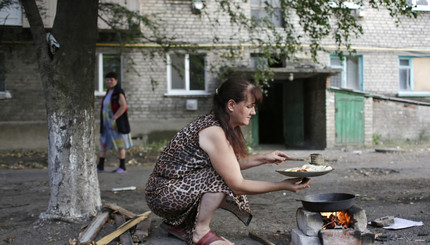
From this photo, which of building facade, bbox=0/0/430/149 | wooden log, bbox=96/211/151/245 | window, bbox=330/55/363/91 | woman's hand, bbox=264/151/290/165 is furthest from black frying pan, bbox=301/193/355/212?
window, bbox=330/55/363/91

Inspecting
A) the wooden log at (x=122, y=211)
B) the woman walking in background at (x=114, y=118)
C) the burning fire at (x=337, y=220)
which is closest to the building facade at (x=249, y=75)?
the woman walking in background at (x=114, y=118)

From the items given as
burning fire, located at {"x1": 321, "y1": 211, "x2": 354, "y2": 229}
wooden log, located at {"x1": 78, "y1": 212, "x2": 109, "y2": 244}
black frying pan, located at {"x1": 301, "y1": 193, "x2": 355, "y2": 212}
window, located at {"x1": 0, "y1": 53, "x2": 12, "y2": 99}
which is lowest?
wooden log, located at {"x1": 78, "y1": 212, "x2": 109, "y2": 244}

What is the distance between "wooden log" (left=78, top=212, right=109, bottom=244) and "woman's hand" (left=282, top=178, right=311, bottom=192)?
1.76 metres

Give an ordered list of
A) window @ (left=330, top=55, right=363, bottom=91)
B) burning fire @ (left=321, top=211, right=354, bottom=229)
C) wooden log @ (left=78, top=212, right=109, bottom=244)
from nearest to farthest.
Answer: burning fire @ (left=321, top=211, right=354, bottom=229) → wooden log @ (left=78, top=212, right=109, bottom=244) → window @ (left=330, top=55, right=363, bottom=91)

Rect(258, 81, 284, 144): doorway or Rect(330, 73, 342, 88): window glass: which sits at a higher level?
Rect(330, 73, 342, 88): window glass

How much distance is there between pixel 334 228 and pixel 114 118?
5013mm

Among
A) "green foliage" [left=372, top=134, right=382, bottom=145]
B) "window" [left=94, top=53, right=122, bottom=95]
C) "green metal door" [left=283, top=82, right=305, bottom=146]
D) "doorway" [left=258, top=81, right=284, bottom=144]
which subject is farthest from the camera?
"doorway" [left=258, top=81, right=284, bottom=144]

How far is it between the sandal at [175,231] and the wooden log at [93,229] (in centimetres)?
61

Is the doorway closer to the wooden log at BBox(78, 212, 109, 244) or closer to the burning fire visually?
the wooden log at BBox(78, 212, 109, 244)

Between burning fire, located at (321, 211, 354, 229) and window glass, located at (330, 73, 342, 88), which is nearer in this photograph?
burning fire, located at (321, 211, 354, 229)

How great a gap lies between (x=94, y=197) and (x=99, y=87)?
9.88 meters

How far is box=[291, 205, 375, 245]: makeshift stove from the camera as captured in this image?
2994 millimetres

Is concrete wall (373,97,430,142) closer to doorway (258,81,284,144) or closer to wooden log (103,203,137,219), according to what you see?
doorway (258,81,284,144)

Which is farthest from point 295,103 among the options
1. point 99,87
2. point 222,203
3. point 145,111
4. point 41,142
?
point 222,203
